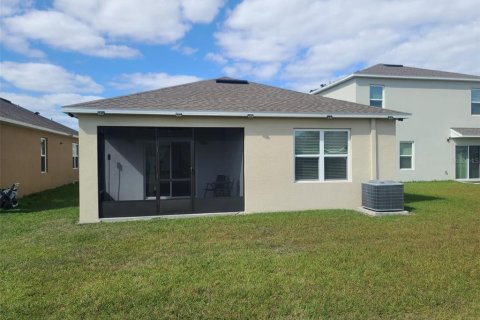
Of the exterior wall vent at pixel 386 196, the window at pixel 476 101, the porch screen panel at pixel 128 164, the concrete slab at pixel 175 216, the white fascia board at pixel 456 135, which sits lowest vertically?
the concrete slab at pixel 175 216

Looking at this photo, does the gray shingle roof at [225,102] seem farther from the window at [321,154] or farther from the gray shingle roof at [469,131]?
the gray shingle roof at [469,131]

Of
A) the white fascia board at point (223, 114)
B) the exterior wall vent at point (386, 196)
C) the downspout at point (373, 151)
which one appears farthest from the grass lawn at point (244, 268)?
the white fascia board at point (223, 114)

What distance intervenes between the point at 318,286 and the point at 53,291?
3.50 metres

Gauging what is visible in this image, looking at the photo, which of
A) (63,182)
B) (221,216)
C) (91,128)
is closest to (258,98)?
(221,216)

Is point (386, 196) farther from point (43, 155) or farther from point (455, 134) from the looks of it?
point (43, 155)

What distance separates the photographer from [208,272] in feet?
18.4

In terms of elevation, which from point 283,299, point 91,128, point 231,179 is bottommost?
point 283,299

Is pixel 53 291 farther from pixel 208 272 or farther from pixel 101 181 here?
pixel 101 181

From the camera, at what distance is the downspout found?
1169cm

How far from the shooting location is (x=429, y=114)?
74.0 ft

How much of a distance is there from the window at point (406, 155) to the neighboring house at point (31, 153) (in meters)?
19.5

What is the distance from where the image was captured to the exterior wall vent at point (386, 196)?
10.6 metres

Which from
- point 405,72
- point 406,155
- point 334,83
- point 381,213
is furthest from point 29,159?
point 405,72

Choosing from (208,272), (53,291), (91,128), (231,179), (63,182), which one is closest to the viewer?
(53,291)
